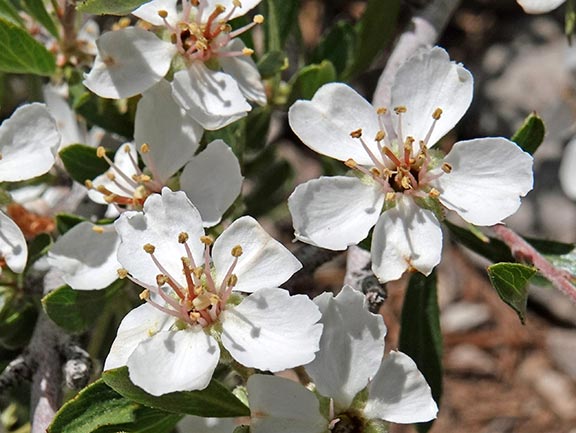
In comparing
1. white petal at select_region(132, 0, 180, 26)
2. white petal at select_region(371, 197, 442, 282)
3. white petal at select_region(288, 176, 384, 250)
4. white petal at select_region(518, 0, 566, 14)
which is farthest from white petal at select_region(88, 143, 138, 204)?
white petal at select_region(518, 0, 566, 14)

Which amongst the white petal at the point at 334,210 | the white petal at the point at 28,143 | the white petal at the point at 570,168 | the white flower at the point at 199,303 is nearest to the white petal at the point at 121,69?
the white petal at the point at 28,143

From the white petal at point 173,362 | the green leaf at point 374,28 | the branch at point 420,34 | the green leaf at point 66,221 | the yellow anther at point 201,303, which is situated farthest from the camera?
the green leaf at point 374,28

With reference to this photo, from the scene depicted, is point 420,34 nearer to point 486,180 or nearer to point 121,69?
point 486,180

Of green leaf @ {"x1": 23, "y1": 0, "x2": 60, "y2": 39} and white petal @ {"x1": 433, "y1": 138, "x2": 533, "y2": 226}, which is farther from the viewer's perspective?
green leaf @ {"x1": 23, "y1": 0, "x2": 60, "y2": 39}

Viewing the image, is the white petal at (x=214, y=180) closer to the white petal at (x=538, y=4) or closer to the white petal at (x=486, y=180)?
the white petal at (x=486, y=180)

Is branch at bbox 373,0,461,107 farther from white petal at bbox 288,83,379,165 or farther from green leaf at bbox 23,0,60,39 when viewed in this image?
green leaf at bbox 23,0,60,39

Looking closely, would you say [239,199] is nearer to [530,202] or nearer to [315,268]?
[315,268]

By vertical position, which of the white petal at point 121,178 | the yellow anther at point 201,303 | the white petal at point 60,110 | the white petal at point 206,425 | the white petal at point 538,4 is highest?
the white petal at point 538,4
